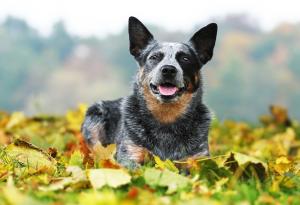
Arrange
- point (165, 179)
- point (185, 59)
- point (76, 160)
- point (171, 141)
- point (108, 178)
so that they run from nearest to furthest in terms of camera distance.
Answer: point (108, 178)
point (165, 179)
point (76, 160)
point (171, 141)
point (185, 59)

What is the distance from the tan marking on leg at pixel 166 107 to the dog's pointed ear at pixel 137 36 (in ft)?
1.94

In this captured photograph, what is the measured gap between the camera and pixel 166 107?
660cm

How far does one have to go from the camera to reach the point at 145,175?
4691 millimetres

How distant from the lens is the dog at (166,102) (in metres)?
6.42

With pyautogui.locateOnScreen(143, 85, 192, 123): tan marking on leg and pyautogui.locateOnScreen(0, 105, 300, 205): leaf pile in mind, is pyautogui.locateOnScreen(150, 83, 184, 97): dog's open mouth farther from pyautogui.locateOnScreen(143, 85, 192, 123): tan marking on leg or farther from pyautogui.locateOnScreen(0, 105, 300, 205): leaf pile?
pyautogui.locateOnScreen(0, 105, 300, 205): leaf pile

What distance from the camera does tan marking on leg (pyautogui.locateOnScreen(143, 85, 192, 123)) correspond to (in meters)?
6.58

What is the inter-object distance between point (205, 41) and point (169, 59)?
55 cm

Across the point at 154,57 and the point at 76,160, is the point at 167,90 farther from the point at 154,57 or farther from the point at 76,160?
the point at 76,160

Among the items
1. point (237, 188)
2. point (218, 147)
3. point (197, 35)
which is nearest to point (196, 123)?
point (197, 35)

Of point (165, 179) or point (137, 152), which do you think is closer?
point (165, 179)

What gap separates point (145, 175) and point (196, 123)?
204cm

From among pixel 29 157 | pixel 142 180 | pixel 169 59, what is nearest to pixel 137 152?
pixel 169 59

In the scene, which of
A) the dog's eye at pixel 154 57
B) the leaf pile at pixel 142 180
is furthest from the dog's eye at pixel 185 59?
the leaf pile at pixel 142 180

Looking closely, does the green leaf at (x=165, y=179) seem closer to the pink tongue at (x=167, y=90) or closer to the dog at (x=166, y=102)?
the dog at (x=166, y=102)
